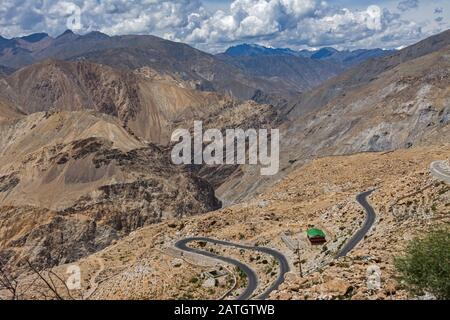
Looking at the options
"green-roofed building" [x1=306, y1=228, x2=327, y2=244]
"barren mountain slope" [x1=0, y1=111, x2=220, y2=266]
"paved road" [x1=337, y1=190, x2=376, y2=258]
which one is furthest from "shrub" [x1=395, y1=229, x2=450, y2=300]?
"barren mountain slope" [x1=0, y1=111, x2=220, y2=266]

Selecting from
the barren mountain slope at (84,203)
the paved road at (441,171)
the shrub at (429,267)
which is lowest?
the barren mountain slope at (84,203)

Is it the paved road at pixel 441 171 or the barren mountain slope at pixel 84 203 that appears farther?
the barren mountain slope at pixel 84 203

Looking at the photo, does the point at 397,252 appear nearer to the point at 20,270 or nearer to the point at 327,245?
the point at 327,245

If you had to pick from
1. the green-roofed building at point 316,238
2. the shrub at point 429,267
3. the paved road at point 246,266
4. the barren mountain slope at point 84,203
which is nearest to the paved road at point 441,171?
the green-roofed building at point 316,238

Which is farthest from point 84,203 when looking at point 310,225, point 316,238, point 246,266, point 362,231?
point 362,231

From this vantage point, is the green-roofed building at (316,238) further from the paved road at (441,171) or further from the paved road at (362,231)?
the paved road at (441,171)

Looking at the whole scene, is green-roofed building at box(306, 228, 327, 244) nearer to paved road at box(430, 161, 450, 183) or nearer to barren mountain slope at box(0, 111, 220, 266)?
paved road at box(430, 161, 450, 183)
